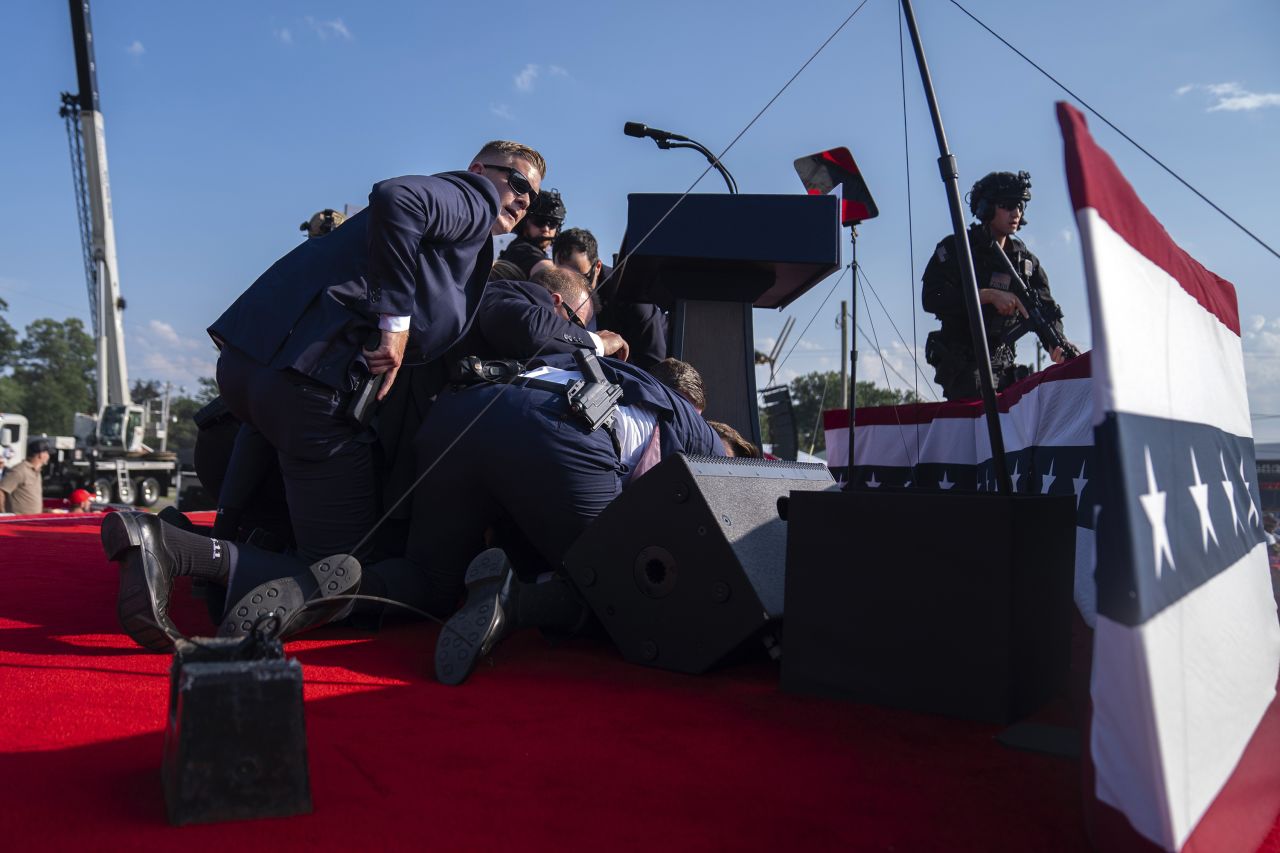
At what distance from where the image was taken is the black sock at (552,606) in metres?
2.37

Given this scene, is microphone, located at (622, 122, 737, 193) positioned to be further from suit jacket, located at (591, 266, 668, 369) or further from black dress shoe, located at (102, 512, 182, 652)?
black dress shoe, located at (102, 512, 182, 652)

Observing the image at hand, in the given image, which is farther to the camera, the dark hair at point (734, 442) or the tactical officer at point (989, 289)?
the tactical officer at point (989, 289)

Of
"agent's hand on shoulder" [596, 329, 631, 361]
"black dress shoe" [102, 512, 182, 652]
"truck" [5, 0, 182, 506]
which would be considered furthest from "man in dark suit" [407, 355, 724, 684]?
"truck" [5, 0, 182, 506]

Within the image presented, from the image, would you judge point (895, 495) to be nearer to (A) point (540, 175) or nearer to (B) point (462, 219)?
(B) point (462, 219)

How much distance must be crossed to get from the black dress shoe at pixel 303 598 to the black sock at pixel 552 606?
41 centimetres

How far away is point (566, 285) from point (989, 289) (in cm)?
182

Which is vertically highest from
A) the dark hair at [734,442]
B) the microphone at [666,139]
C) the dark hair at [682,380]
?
the microphone at [666,139]

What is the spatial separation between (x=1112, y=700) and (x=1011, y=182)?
3.39m

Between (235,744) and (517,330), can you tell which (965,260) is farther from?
(235,744)

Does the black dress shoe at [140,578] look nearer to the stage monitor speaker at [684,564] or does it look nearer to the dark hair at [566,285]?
the stage monitor speaker at [684,564]

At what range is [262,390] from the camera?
2318 millimetres

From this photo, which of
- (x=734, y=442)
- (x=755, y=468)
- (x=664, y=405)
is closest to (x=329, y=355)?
(x=664, y=405)

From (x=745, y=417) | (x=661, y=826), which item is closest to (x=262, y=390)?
(x=661, y=826)

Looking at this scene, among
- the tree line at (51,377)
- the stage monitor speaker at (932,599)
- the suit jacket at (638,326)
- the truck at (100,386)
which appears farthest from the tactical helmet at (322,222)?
the tree line at (51,377)
